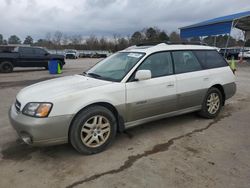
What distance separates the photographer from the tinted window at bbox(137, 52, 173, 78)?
Answer: 441 cm

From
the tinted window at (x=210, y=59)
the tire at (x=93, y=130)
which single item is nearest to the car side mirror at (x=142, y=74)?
the tire at (x=93, y=130)

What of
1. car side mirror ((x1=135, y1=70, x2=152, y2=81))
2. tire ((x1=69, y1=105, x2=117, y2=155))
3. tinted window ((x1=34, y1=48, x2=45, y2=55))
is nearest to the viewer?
tire ((x1=69, y1=105, x2=117, y2=155))

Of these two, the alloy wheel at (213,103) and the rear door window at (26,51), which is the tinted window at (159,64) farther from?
the rear door window at (26,51)

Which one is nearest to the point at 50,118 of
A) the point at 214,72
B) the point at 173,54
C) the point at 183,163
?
the point at 183,163

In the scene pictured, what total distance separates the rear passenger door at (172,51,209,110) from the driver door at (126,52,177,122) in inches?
6.3

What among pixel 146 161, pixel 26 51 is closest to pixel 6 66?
pixel 26 51

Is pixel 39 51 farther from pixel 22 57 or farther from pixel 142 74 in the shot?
pixel 142 74

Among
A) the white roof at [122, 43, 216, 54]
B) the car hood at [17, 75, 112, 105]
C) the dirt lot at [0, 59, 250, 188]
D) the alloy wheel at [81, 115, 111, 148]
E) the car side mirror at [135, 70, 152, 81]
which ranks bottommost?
the dirt lot at [0, 59, 250, 188]

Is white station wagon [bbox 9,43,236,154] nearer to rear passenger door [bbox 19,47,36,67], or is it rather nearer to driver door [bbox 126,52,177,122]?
driver door [bbox 126,52,177,122]

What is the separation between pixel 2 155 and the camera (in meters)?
3.79

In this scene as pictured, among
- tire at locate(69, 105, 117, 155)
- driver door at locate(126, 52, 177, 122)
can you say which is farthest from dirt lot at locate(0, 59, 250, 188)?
driver door at locate(126, 52, 177, 122)

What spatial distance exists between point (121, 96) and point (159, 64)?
1097 millimetres

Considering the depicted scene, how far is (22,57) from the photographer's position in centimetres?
1711

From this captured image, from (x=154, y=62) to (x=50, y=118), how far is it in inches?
83.2
